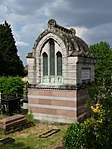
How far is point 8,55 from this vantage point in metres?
45.4

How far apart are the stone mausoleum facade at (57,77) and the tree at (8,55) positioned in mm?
27676

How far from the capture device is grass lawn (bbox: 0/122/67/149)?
438 inches

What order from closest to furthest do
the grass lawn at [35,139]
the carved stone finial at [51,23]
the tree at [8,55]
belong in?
the grass lawn at [35,139] < the carved stone finial at [51,23] < the tree at [8,55]

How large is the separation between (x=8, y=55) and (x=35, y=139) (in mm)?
34685

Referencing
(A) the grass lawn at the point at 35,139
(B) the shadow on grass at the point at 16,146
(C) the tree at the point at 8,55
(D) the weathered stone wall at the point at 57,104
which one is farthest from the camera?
(C) the tree at the point at 8,55

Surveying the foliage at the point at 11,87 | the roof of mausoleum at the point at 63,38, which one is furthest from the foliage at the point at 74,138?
the foliage at the point at 11,87

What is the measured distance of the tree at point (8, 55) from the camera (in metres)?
43.9

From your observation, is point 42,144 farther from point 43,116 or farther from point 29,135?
point 43,116

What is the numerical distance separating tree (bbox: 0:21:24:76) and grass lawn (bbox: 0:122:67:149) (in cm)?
2970

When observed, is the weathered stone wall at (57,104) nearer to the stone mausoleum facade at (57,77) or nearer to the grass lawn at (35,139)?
the stone mausoleum facade at (57,77)

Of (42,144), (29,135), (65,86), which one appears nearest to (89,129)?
(42,144)

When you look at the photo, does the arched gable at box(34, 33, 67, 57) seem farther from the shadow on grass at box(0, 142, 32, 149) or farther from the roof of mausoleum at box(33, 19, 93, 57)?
the shadow on grass at box(0, 142, 32, 149)

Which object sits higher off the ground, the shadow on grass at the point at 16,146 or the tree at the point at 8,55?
the tree at the point at 8,55

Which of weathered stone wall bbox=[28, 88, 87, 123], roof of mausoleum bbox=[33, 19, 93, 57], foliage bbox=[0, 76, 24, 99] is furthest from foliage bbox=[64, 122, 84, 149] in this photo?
foliage bbox=[0, 76, 24, 99]
